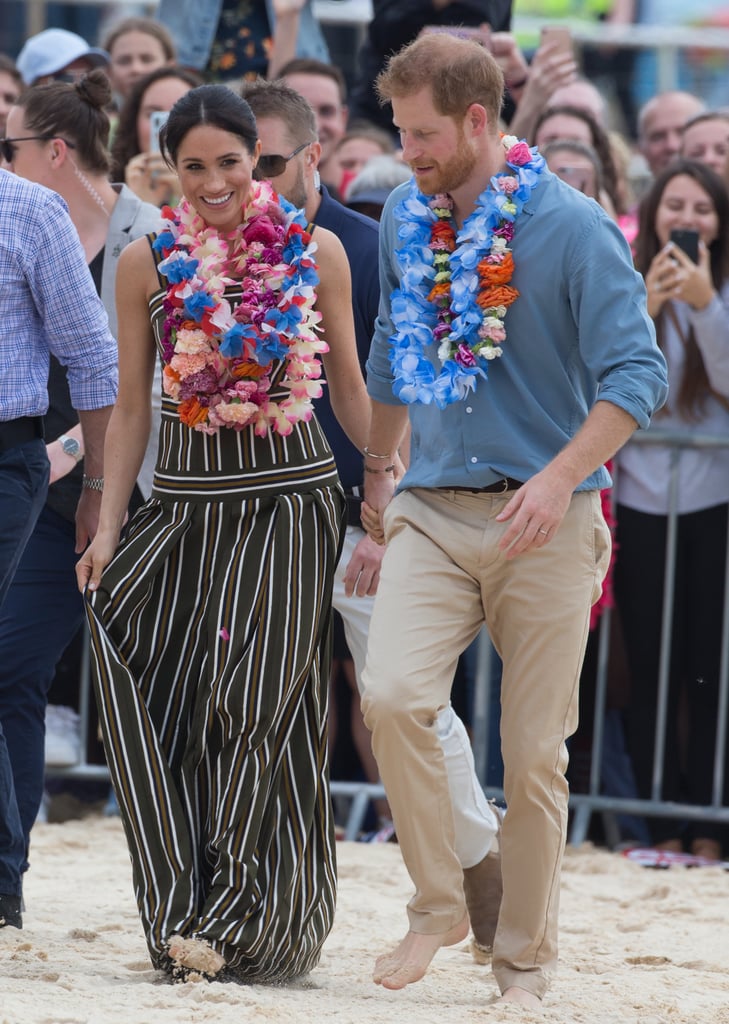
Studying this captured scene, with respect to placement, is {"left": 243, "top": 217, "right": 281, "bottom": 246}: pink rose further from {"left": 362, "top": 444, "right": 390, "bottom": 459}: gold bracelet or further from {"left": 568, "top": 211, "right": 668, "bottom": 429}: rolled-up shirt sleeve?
{"left": 568, "top": 211, "right": 668, "bottom": 429}: rolled-up shirt sleeve

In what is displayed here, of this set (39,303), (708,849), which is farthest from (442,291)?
(708,849)

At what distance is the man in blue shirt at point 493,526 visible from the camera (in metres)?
4.17

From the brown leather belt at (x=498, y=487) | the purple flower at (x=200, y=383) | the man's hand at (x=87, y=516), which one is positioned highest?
the purple flower at (x=200, y=383)

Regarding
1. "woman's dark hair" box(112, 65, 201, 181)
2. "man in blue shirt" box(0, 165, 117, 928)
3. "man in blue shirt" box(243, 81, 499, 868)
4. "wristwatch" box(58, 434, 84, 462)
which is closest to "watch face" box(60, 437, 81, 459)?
"wristwatch" box(58, 434, 84, 462)

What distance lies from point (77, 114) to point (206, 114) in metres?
1.33

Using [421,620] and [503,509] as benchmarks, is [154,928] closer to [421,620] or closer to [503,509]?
[421,620]

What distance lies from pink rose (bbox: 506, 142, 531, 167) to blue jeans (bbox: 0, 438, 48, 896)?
61.8 inches

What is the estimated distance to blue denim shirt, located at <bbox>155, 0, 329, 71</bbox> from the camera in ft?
28.8

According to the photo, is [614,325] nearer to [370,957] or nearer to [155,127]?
[370,957]

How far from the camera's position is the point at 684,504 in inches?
271

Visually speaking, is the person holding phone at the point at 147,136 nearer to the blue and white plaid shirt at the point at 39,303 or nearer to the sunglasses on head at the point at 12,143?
the sunglasses on head at the point at 12,143

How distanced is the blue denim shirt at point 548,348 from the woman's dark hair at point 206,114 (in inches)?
31.7

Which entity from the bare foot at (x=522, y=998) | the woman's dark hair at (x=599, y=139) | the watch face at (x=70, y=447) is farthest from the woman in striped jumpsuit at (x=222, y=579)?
the woman's dark hair at (x=599, y=139)

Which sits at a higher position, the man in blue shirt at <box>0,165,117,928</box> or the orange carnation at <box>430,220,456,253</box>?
the orange carnation at <box>430,220,456,253</box>
